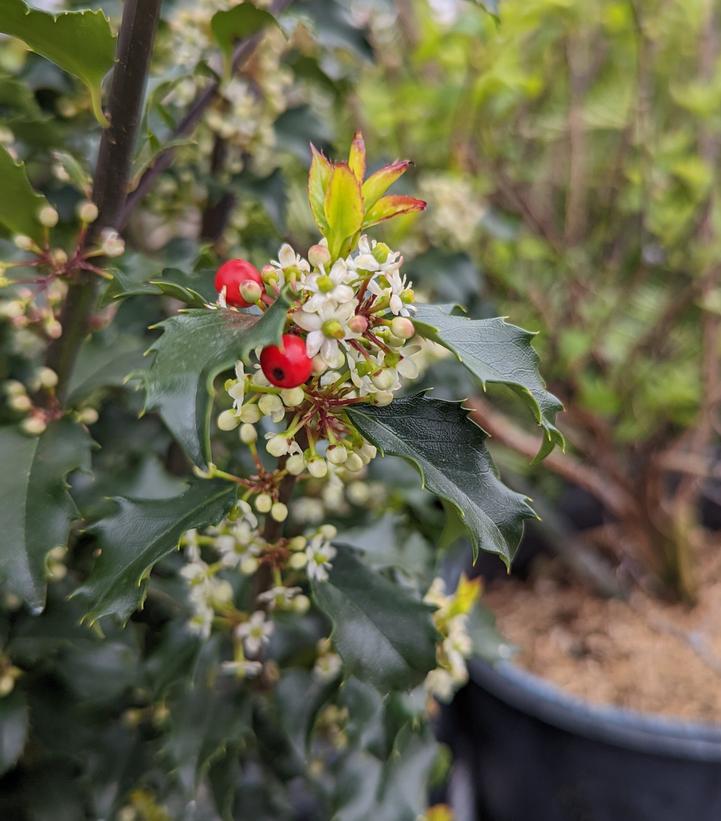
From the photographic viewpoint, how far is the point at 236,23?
23.5 inches

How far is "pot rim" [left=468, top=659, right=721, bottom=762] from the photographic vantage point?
3.12 feet

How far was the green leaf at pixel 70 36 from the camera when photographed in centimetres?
44

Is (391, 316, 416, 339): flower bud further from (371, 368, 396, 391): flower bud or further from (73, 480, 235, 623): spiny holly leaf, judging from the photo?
(73, 480, 235, 623): spiny holly leaf

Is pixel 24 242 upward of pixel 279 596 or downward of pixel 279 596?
upward

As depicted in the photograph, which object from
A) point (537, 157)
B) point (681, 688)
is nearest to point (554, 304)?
point (537, 157)

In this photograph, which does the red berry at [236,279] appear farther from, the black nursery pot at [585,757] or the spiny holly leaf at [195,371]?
the black nursery pot at [585,757]

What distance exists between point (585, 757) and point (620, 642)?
0.27 metres

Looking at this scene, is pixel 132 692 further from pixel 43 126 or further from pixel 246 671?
pixel 43 126

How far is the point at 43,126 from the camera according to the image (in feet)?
2.27

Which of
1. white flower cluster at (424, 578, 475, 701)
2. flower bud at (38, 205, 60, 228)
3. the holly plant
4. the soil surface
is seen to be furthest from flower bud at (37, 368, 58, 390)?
the soil surface

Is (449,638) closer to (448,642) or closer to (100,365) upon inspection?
(448,642)

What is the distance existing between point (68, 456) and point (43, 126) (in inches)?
13.7

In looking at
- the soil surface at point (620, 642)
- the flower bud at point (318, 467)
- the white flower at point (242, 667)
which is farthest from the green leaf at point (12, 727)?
the soil surface at point (620, 642)

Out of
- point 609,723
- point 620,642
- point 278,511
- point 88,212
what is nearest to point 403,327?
point 278,511
